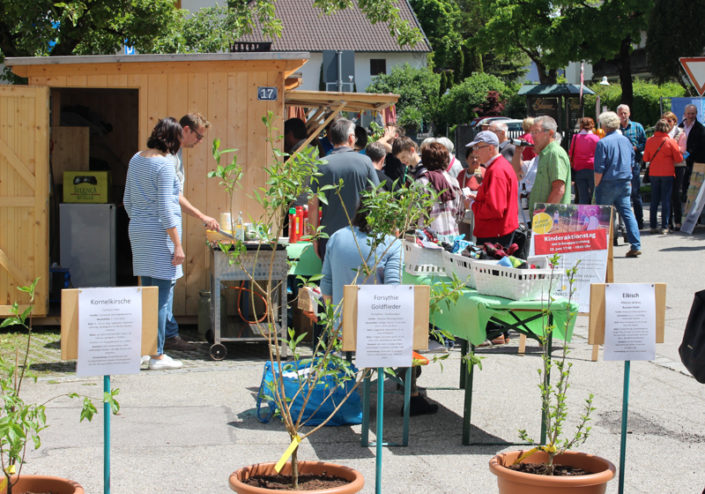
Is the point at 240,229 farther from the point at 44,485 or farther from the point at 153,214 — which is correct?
the point at 44,485

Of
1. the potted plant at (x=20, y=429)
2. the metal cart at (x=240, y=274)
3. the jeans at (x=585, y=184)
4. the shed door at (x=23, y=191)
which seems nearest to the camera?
the potted plant at (x=20, y=429)

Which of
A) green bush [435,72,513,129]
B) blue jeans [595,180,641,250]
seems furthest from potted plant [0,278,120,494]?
green bush [435,72,513,129]

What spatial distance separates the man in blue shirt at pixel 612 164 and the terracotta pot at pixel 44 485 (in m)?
9.60

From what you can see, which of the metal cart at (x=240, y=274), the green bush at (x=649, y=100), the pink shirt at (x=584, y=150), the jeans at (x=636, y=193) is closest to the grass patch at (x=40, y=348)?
the metal cart at (x=240, y=274)

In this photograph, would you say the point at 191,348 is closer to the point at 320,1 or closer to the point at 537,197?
the point at 537,197

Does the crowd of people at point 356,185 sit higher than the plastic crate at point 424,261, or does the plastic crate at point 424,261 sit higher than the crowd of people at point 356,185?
the crowd of people at point 356,185

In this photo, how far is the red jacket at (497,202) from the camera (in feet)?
27.7

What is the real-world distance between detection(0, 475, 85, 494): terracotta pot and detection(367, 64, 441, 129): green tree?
48.8 metres

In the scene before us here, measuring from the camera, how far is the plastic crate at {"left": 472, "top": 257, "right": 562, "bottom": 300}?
5543 mm

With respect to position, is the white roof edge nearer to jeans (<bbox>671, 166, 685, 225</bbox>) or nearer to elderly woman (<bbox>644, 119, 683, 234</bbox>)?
elderly woman (<bbox>644, 119, 683, 234</bbox>)

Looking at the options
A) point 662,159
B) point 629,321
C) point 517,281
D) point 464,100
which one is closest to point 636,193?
point 662,159

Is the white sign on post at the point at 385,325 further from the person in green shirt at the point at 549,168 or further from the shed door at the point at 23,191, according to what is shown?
the shed door at the point at 23,191

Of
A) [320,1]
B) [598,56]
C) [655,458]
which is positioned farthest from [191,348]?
[598,56]

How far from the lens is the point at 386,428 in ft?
20.5
